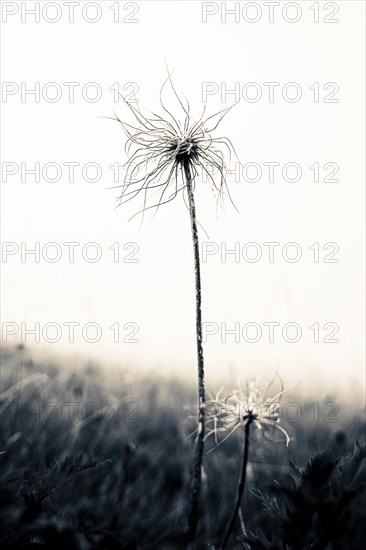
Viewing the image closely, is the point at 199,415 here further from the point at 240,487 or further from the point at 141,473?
the point at 141,473

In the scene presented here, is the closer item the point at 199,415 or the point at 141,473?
the point at 199,415

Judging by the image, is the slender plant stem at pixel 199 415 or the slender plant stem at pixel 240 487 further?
the slender plant stem at pixel 240 487

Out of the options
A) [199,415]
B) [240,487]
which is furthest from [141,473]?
[199,415]

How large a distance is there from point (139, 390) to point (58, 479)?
9.01 ft

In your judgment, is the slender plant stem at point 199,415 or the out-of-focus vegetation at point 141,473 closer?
the slender plant stem at point 199,415

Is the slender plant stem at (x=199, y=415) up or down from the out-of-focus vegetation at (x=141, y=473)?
up

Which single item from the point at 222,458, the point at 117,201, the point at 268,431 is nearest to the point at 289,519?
the point at 268,431

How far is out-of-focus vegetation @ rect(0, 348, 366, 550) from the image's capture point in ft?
5.10

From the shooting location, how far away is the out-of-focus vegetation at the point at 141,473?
1554mm

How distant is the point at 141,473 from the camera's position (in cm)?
296

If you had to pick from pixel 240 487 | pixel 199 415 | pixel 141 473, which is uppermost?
pixel 199 415

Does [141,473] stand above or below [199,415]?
below

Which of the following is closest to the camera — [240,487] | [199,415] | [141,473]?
[199,415]

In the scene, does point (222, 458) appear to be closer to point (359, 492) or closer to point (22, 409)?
point (22, 409)
